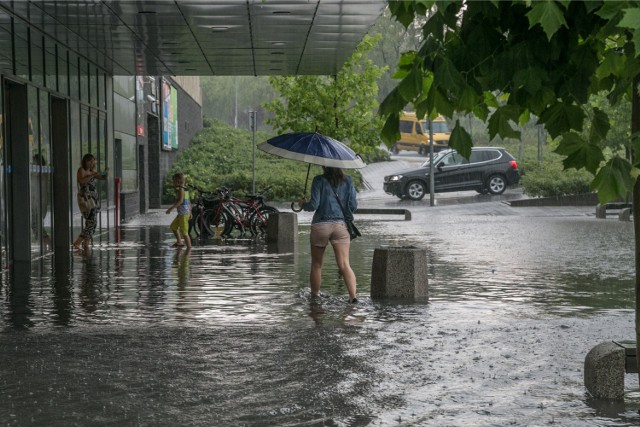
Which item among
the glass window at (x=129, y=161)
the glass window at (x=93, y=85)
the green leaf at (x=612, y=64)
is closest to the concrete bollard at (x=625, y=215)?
the glass window at (x=129, y=161)

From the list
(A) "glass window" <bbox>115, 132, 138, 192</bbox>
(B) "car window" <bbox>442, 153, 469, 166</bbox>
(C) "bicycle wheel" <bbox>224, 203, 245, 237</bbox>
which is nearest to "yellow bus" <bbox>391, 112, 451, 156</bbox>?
(B) "car window" <bbox>442, 153, 469, 166</bbox>

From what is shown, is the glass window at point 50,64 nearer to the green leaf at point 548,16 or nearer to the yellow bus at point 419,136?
the green leaf at point 548,16

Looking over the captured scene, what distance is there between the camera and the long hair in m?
12.5

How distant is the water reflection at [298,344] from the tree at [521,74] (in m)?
2.17

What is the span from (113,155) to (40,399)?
2103 cm

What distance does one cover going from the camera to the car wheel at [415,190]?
1779 inches

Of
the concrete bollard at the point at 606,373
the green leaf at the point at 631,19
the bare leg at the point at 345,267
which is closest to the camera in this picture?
the green leaf at the point at 631,19

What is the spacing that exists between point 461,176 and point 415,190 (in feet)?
6.45

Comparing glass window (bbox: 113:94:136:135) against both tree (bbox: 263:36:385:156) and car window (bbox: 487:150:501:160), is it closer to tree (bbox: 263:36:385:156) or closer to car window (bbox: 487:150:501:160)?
tree (bbox: 263:36:385:156)

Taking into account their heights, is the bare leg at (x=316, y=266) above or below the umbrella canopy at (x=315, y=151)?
below

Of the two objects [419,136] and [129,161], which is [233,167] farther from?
[129,161]

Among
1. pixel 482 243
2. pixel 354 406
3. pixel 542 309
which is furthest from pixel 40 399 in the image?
pixel 482 243

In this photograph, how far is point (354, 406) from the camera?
7.21 metres

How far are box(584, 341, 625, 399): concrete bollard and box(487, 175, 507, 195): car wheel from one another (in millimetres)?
38247
